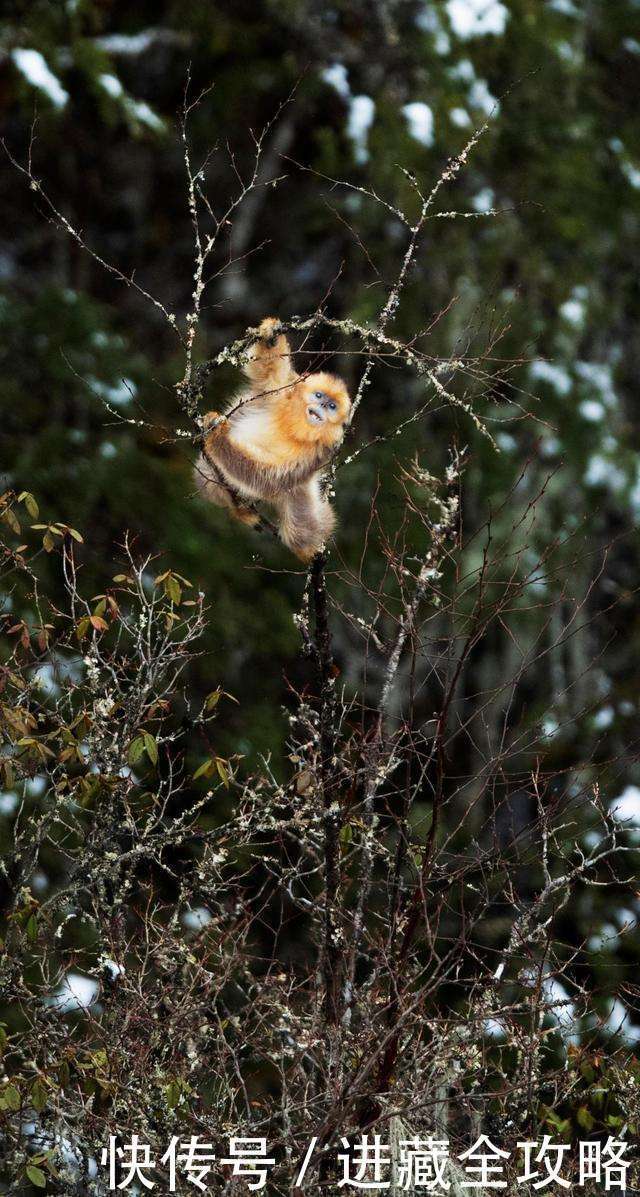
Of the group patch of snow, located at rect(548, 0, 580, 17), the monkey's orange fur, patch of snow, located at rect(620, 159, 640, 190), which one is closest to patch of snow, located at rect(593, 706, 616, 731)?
patch of snow, located at rect(620, 159, 640, 190)

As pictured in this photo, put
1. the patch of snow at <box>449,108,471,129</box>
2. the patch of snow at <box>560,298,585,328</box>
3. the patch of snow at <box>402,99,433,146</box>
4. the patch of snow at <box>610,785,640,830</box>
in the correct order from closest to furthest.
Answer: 1. the patch of snow at <box>610,785,640,830</box>
2. the patch of snow at <box>402,99,433,146</box>
3. the patch of snow at <box>449,108,471,129</box>
4. the patch of snow at <box>560,298,585,328</box>

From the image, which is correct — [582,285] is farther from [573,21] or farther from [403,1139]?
[403,1139]

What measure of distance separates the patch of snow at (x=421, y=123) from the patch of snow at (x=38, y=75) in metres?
1.99

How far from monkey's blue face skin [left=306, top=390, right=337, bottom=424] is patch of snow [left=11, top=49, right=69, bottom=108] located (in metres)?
3.76

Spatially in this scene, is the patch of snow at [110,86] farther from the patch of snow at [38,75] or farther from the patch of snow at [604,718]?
the patch of snow at [604,718]

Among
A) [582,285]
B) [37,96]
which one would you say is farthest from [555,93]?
[37,96]

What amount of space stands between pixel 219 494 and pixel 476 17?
556 centimetres

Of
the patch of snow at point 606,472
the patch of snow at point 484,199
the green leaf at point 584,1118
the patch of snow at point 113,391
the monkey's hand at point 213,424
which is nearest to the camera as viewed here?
the monkey's hand at point 213,424

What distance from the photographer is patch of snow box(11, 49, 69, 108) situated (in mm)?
7176

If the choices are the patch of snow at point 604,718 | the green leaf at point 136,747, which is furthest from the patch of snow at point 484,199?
the green leaf at point 136,747

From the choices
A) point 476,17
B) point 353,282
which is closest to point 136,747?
point 353,282

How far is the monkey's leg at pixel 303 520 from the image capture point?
13.6ft

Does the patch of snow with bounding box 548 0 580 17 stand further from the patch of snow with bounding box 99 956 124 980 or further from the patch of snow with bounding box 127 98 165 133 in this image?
the patch of snow with bounding box 99 956 124 980

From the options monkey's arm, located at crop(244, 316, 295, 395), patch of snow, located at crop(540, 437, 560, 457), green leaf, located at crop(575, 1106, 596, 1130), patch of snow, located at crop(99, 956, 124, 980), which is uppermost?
monkey's arm, located at crop(244, 316, 295, 395)
